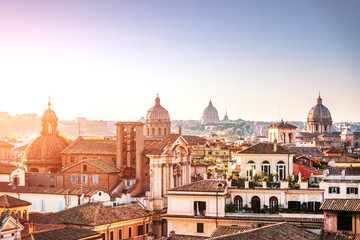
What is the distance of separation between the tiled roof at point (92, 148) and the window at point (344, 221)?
87.1ft

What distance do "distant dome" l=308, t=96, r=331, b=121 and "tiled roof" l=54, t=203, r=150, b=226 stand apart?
362 ft

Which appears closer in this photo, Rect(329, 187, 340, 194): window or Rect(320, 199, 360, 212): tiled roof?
Rect(320, 199, 360, 212): tiled roof

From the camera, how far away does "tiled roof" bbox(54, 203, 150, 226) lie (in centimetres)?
3588

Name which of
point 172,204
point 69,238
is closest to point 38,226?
point 69,238

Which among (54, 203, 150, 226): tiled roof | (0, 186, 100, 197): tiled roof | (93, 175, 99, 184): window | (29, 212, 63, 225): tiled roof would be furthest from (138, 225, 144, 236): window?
(93, 175, 99, 184): window

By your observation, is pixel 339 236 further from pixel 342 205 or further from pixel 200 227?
pixel 200 227

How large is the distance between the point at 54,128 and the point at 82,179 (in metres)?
10.9

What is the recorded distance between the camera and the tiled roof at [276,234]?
24.5m

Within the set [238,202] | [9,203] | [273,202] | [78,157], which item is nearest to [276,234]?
[273,202]

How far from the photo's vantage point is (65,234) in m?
31.5

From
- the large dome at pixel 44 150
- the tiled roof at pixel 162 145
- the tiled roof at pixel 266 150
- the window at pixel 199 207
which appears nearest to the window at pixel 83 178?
the tiled roof at pixel 162 145

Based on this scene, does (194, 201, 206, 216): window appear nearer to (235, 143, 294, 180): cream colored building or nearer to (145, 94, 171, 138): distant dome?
(235, 143, 294, 180): cream colored building

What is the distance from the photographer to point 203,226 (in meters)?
36.4

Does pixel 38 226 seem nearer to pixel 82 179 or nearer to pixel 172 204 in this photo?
pixel 172 204
